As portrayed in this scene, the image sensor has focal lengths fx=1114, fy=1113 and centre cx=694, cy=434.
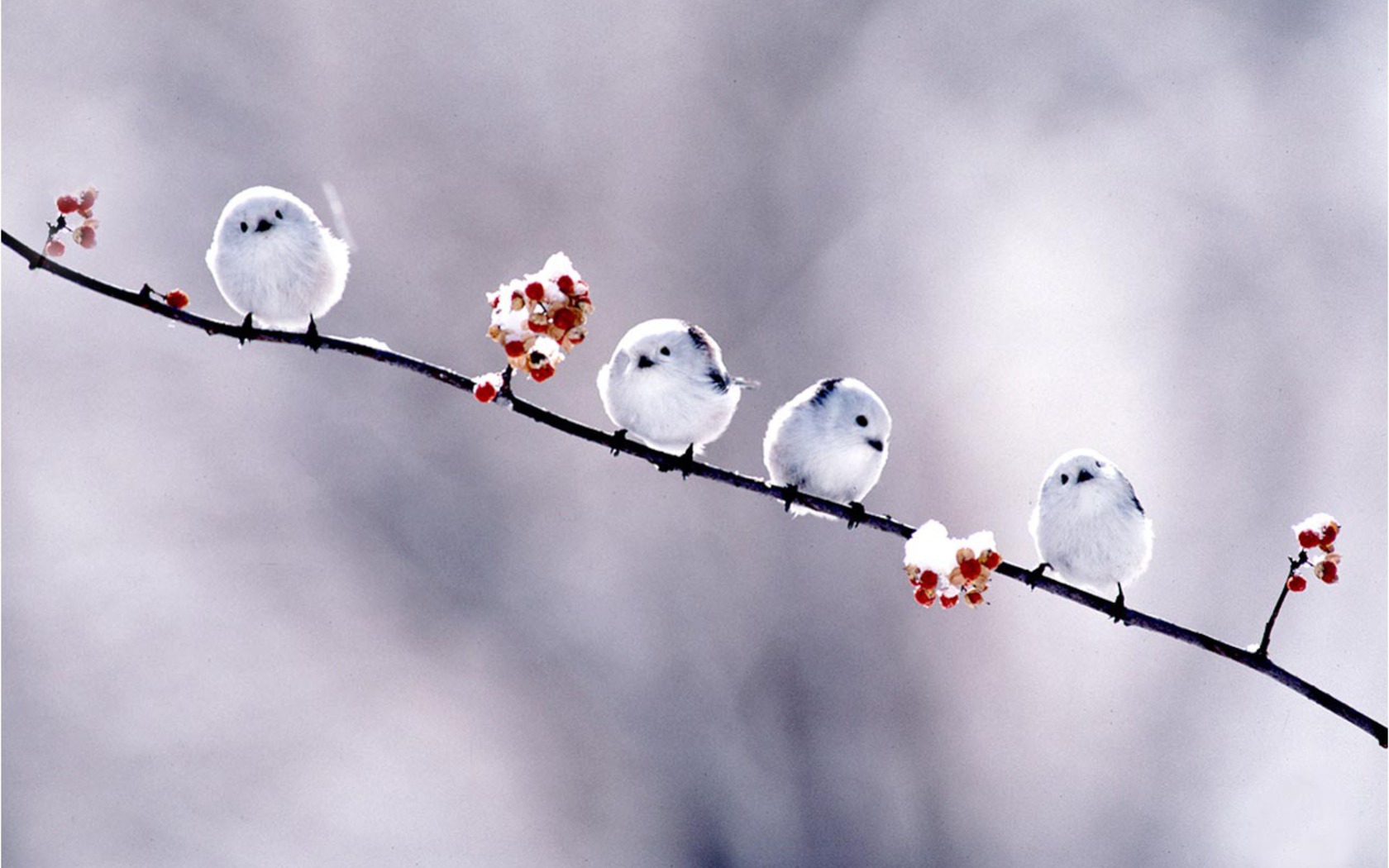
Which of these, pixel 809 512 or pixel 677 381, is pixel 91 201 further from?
pixel 809 512

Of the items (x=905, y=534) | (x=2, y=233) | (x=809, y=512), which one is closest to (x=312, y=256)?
(x=2, y=233)

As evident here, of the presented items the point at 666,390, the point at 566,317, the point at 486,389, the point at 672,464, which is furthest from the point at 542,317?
the point at 666,390

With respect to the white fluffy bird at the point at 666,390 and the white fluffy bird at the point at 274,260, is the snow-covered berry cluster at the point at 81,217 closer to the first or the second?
Result: the white fluffy bird at the point at 274,260

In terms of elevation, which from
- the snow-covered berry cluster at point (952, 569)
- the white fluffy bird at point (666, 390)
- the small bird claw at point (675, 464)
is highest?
the white fluffy bird at point (666, 390)

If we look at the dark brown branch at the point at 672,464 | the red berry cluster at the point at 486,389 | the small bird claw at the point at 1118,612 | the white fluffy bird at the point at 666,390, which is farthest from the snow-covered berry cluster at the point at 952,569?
the red berry cluster at the point at 486,389

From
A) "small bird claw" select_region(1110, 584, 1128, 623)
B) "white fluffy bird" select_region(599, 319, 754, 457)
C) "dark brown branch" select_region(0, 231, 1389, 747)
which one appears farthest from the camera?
"white fluffy bird" select_region(599, 319, 754, 457)

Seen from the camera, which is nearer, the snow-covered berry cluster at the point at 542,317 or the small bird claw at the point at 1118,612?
the snow-covered berry cluster at the point at 542,317

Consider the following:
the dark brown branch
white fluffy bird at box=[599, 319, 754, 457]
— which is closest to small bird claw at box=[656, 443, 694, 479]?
the dark brown branch

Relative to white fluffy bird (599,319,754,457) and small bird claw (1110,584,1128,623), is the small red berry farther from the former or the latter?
small bird claw (1110,584,1128,623)

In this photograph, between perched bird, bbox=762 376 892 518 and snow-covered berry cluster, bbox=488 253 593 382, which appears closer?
snow-covered berry cluster, bbox=488 253 593 382
